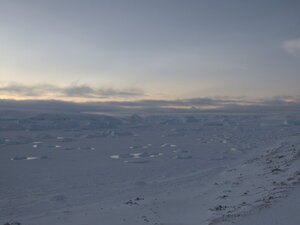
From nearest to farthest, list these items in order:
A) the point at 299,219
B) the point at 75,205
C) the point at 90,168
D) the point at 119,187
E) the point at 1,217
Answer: the point at 299,219
the point at 1,217
the point at 75,205
the point at 119,187
the point at 90,168

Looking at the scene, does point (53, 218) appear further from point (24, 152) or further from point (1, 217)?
point (24, 152)

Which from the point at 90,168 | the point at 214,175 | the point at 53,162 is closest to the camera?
the point at 214,175

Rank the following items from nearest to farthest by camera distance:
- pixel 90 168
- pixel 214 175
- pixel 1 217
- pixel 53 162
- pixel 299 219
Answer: pixel 299 219 → pixel 1 217 → pixel 214 175 → pixel 90 168 → pixel 53 162

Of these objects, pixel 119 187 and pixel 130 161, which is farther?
pixel 130 161

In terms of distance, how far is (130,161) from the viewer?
28.4 m

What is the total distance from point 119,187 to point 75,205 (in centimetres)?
405

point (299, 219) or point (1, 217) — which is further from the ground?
point (299, 219)

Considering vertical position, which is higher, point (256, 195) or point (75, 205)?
point (256, 195)

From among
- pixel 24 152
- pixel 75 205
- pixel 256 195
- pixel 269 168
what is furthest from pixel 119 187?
pixel 24 152

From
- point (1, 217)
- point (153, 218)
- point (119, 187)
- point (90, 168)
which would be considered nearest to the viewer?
Result: point (153, 218)

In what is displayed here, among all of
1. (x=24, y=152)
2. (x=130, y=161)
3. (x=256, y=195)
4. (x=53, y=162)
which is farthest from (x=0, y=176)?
(x=256, y=195)

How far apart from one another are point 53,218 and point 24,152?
24483mm

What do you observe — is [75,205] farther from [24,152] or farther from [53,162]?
[24,152]

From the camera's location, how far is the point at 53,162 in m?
Answer: 27.9
